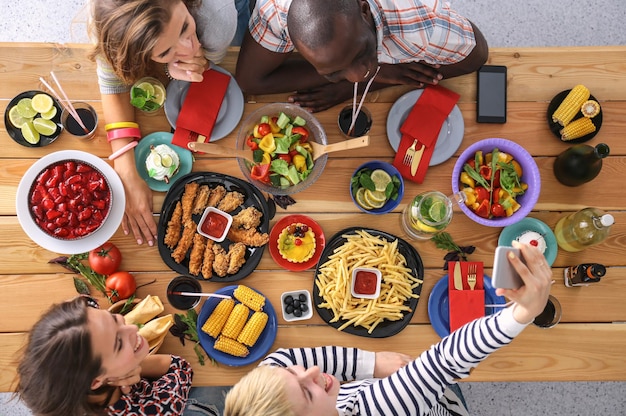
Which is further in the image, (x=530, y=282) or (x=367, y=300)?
(x=367, y=300)

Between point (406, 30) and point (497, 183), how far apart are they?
27.0 inches

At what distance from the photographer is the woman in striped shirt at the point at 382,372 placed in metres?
1.51

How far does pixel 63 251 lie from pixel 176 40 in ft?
2.85

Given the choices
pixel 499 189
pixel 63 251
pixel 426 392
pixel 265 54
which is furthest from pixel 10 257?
pixel 499 189

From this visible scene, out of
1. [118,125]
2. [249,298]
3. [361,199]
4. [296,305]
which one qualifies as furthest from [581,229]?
[118,125]

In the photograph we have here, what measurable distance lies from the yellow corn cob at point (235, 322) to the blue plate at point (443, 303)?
28.6 inches

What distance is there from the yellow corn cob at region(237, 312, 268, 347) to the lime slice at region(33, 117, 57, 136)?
1074 millimetres

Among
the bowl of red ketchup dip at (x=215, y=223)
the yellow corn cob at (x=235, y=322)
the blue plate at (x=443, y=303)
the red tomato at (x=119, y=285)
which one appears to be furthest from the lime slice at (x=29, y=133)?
the blue plate at (x=443, y=303)

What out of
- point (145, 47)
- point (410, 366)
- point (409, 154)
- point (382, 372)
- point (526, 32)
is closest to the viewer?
point (145, 47)

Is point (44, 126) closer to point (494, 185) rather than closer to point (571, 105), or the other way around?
point (494, 185)

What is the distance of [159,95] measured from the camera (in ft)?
6.46

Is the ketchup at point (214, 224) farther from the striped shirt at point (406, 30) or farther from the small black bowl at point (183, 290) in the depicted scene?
the striped shirt at point (406, 30)

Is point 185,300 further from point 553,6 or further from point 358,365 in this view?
point 553,6

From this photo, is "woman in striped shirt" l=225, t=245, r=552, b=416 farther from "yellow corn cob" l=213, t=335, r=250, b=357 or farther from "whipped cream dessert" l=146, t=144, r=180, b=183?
"whipped cream dessert" l=146, t=144, r=180, b=183
